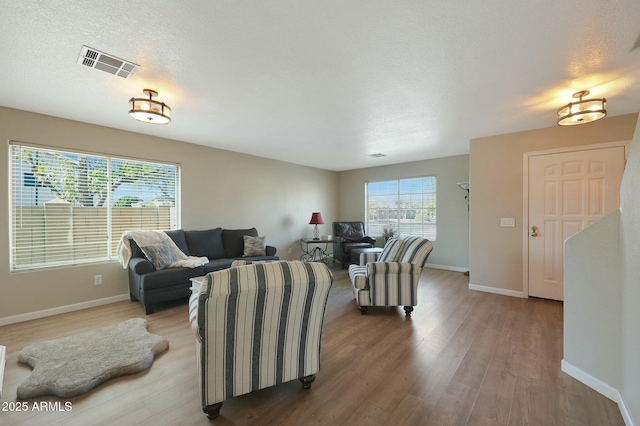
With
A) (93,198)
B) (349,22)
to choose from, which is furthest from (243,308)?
(93,198)

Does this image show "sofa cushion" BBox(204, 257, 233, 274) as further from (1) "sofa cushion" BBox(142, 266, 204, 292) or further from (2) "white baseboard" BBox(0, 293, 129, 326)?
(2) "white baseboard" BBox(0, 293, 129, 326)

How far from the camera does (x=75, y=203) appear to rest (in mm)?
3414

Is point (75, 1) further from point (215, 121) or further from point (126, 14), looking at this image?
point (215, 121)

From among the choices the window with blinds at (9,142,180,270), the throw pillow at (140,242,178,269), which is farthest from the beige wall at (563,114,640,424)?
the window with blinds at (9,142,180,270)

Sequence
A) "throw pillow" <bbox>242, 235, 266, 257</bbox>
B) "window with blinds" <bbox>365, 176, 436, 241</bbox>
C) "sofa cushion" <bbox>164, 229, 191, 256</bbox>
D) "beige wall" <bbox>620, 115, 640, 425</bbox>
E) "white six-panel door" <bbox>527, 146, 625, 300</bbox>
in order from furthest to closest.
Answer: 1. "window with blinds" <bbox>365, 176, 436, 241</bbox>
2. "throw pillow" <bbox>242, 235, 266, 257</bbox>
3. "sofa cushion" <bbox>164, 229, 191, 256</bbox>
4. "white six-panel door" <bbox>527, 146, 625, 300</bbox>
5. "beige wall" <bbox>620, 115, 640, 425</bbox>

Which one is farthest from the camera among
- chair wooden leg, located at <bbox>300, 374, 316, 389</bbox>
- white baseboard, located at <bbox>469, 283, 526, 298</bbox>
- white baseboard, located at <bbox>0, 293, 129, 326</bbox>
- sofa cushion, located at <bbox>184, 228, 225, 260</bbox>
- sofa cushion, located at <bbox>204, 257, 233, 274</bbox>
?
sofa cushion, located at <bbox>184, 228, 225, 260</bbox>

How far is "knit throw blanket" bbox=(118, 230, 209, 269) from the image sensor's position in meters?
3.45

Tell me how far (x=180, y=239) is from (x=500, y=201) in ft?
16.5

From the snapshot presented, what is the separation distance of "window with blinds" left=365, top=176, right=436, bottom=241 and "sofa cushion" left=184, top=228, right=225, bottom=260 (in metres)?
3.93

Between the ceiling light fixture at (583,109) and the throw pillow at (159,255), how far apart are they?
494 cm

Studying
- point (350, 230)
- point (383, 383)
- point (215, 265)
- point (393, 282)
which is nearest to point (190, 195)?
point (215, 265)

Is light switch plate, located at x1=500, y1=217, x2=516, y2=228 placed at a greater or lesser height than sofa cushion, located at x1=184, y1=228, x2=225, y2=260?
greater

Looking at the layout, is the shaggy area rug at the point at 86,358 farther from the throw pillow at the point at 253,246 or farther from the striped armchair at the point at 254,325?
the throw pillow at the point at 253,246

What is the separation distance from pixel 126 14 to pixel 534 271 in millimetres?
5197
